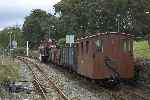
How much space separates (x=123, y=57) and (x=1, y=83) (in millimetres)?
6521

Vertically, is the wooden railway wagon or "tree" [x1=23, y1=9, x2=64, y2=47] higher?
"tree" [x1=23, y1=9, x2=64, y2=47]

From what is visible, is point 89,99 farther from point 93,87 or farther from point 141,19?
point 141,19

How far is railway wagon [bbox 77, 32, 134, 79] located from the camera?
22953mm

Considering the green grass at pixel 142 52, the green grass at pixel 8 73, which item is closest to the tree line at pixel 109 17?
the green grass at pixel 142 52

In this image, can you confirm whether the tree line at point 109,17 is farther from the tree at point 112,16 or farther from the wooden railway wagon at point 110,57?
the wooden railway wagon at point 110,57

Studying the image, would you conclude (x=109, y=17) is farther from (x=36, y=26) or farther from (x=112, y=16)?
(x=36, y=26)

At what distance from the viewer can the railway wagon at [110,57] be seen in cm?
2295

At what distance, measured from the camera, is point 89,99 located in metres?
19.9

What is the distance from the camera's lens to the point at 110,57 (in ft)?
75.9

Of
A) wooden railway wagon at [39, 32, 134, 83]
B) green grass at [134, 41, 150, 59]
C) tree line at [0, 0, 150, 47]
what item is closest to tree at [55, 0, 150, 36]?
tree line at [0, 0, 150, 47]

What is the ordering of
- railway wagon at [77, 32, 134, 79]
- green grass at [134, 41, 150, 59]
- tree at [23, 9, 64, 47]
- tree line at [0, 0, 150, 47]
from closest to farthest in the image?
railway wagon at [77, 32, 134, 79] < green grass at [134, 41, 150, 59] < tree line at [0, 0, 150, 47] < tree at [23, 9, 64, 47]

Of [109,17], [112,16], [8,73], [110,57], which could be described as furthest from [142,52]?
[110,57]

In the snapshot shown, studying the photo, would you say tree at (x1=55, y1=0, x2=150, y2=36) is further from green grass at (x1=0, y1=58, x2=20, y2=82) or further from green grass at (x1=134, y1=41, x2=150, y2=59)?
green grass at (x1=0, y1=58, x2=20, y2=82)

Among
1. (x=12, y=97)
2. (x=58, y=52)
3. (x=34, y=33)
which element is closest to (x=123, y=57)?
(x=12, y=97)
